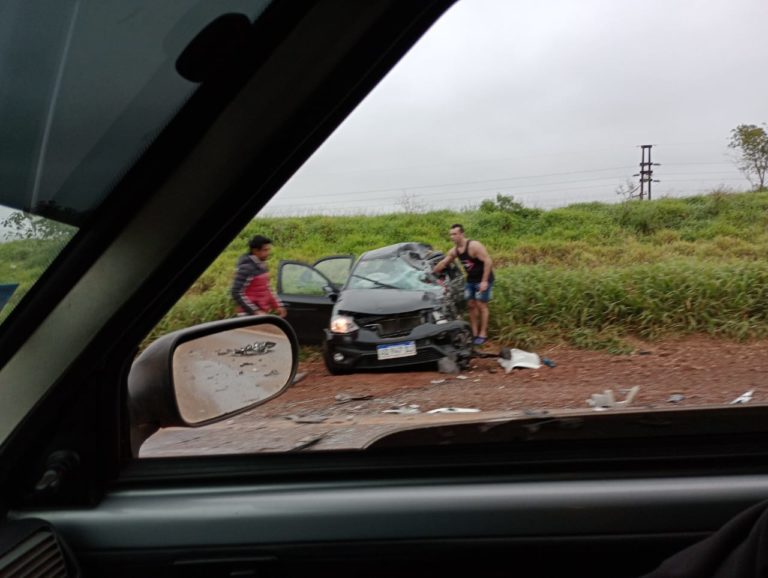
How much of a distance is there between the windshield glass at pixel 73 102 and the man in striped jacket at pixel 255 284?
47 centimetres

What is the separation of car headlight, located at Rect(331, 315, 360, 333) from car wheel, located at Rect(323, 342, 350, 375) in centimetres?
7

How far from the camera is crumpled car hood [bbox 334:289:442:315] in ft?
8.06

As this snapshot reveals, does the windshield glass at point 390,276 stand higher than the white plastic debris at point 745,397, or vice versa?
the windshield glass at point 390,276

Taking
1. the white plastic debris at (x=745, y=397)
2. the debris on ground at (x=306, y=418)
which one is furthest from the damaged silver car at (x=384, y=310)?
the white plastic debris at (x=745, y=397)

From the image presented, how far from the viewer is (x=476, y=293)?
8.17ft

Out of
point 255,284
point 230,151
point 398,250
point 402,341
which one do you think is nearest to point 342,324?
point 402,341

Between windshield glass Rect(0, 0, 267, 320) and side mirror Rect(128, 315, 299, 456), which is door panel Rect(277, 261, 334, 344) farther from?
windshield glass Rect(0, 0, 267, 320)

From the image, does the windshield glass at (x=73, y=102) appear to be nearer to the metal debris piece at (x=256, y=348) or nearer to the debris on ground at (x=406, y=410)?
the metal debris piece at (x=256, y=348)

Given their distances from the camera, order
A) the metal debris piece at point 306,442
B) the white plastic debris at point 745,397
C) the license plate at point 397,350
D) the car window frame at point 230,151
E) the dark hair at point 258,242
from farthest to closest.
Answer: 1. the license plate at point 397,350
2. the white plastic debris at point 745,397
3. the metal debris piece at point 306,442
4. the dark hair at point 258,242
5. the car window frame at point 230,151

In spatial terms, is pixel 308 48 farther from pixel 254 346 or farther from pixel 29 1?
pixel 254 346

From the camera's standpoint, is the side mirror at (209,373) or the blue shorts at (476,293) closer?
the side mirror at (209,373)

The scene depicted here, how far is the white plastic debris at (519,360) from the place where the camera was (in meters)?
2.62

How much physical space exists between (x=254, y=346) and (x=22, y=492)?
0.65 m

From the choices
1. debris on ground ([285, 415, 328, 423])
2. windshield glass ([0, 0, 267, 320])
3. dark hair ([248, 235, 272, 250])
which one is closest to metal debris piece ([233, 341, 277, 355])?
dark hair ([248, 235, 272, 250])
